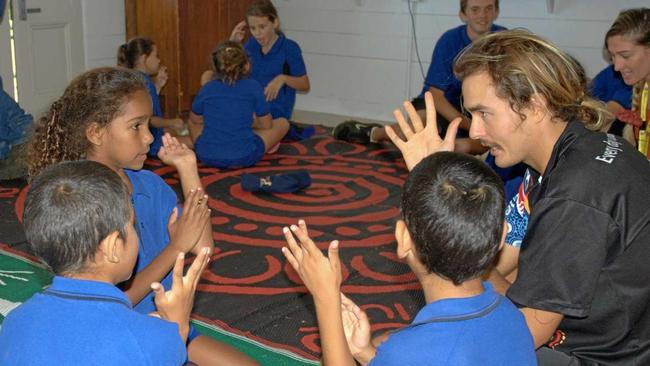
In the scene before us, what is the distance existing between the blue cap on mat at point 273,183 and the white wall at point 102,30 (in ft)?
7.66

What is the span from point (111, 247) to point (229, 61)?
10.7 feet

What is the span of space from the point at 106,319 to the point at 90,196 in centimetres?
23

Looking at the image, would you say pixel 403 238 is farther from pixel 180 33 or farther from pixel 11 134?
pixel 180 33

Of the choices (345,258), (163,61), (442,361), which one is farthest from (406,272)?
(163,61)

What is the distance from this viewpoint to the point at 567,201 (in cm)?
143

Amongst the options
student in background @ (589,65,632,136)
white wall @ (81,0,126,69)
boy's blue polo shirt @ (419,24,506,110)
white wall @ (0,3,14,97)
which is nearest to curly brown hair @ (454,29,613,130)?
student in background @ (589,65,632,136)

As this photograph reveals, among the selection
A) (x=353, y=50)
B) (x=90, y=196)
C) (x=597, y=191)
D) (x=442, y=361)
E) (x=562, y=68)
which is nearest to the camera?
(x=442, y=361)

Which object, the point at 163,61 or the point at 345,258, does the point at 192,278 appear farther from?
the point at 163,61

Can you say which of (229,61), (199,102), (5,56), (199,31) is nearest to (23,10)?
(5,56)

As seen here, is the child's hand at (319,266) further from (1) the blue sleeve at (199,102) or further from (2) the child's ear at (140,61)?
(2) the child's ear at (140,61)

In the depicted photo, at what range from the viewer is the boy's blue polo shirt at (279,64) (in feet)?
17.4

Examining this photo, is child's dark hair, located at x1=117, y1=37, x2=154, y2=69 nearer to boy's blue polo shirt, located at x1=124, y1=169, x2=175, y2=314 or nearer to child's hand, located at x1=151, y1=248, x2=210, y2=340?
boy's blue polo shirt, located at x1=124, y1=169, x2=175, y2=314

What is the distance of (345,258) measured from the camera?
10.4 ft

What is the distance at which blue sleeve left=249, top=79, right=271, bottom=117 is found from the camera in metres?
4.60
